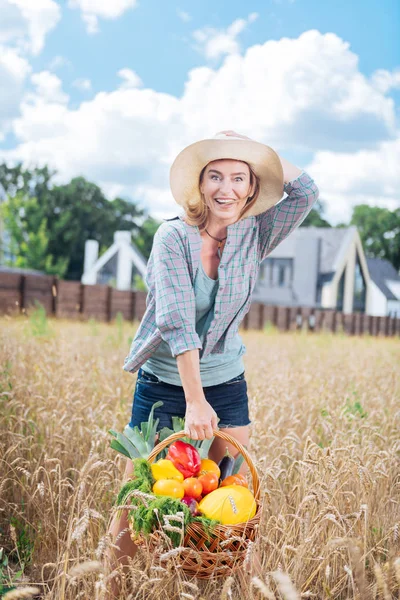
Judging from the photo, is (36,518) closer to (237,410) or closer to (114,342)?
(237,410)

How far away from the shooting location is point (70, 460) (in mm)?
3229

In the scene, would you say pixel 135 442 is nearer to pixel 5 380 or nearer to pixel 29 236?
pixel 5 380

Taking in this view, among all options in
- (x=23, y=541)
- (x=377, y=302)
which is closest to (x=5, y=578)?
(x=23, y=541)

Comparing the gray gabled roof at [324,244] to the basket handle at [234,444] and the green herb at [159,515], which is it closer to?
the basket handle at [234,444]

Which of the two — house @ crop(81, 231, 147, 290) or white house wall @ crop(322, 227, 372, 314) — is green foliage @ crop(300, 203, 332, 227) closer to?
white house wall @ crop(322, 227, 372, 314)

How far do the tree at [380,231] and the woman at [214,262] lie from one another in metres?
62.1

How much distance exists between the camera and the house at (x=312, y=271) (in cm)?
3278

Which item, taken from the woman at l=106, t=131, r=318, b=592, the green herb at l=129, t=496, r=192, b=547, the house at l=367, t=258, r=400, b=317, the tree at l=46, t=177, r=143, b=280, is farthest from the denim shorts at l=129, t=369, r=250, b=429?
the tree at l=46, t=177, r=143, b=280

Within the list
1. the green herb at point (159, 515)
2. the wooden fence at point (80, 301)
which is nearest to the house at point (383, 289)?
the wooden fence at point (80, 301)

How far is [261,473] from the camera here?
9.23 feet

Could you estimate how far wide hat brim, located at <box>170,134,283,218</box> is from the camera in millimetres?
2439

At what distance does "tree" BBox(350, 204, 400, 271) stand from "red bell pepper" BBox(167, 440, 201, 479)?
205 ft

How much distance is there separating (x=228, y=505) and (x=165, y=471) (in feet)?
0.81

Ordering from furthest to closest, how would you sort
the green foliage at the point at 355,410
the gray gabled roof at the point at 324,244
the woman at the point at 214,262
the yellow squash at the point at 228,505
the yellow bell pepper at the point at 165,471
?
the gray gabled roof at the point at 324,244
the green foliage at the point at 355,410
the woman at the point at 214,262
the yellow bell pepper at the point at 165,471
the yellow squash at the point at 228,505
